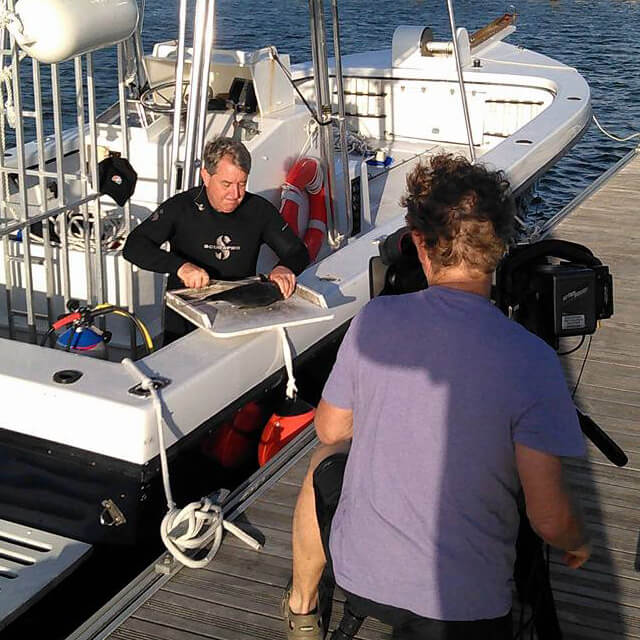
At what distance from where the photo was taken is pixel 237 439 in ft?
11.1

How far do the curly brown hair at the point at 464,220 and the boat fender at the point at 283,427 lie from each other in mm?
1755

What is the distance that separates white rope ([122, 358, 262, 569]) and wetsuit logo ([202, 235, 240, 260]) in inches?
32.0

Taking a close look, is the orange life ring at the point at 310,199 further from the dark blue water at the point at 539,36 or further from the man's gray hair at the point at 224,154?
the dark blue water at the point at 539,36

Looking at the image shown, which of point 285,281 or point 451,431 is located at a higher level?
point 451,431

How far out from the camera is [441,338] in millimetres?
1677

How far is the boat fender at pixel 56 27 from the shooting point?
301 centimetres

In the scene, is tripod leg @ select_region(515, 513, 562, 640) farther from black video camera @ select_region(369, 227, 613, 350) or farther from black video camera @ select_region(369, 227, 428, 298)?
black video camera @ select_region(369, 227, 428, 298)

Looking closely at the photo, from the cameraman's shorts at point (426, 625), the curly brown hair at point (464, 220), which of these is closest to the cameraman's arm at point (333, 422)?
the cameraman's shorts at point (426, 625)

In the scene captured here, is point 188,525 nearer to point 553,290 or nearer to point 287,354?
point 287,354

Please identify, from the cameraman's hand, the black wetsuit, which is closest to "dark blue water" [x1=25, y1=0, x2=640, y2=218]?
the black wetsuit

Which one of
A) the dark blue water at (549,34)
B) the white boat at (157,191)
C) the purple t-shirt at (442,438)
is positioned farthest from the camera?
the dark blue water at (549,34)

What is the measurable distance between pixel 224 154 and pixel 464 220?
5.90 feet

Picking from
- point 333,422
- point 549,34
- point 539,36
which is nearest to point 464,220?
point 333,422

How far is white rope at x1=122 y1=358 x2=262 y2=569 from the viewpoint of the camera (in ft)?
8.89
